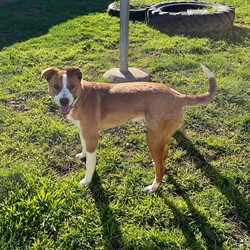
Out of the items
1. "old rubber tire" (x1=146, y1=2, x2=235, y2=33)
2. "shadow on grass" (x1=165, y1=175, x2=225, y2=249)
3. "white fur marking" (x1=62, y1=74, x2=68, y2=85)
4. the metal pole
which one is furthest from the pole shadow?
"old rubber tire" (x1=146, y1=2, x2=235, y2=33)

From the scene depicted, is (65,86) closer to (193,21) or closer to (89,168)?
(89,168)

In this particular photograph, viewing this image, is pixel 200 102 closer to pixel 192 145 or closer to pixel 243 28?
pixel 192 145

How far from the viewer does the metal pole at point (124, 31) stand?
18.4 ft

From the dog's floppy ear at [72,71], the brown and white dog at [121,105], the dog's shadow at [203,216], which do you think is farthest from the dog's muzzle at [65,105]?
the dog's shadow at [203,216]

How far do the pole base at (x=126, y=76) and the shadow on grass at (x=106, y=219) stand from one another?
2456mm

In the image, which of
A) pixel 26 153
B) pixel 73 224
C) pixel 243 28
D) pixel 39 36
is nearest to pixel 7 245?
pixel 73 224

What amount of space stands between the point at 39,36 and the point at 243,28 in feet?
17.5

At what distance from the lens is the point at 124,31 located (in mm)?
5777

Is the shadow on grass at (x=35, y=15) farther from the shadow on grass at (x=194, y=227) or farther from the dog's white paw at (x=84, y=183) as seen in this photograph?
the shadow on grass at (x=194, y=227)

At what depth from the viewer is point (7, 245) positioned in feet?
9.59

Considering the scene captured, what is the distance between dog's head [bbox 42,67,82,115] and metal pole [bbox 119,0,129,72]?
109 inches

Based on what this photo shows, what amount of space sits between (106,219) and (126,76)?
3.17 meters

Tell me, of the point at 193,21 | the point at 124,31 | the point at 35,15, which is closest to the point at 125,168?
the point at 124,31

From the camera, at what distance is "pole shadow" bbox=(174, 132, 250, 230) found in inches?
131
